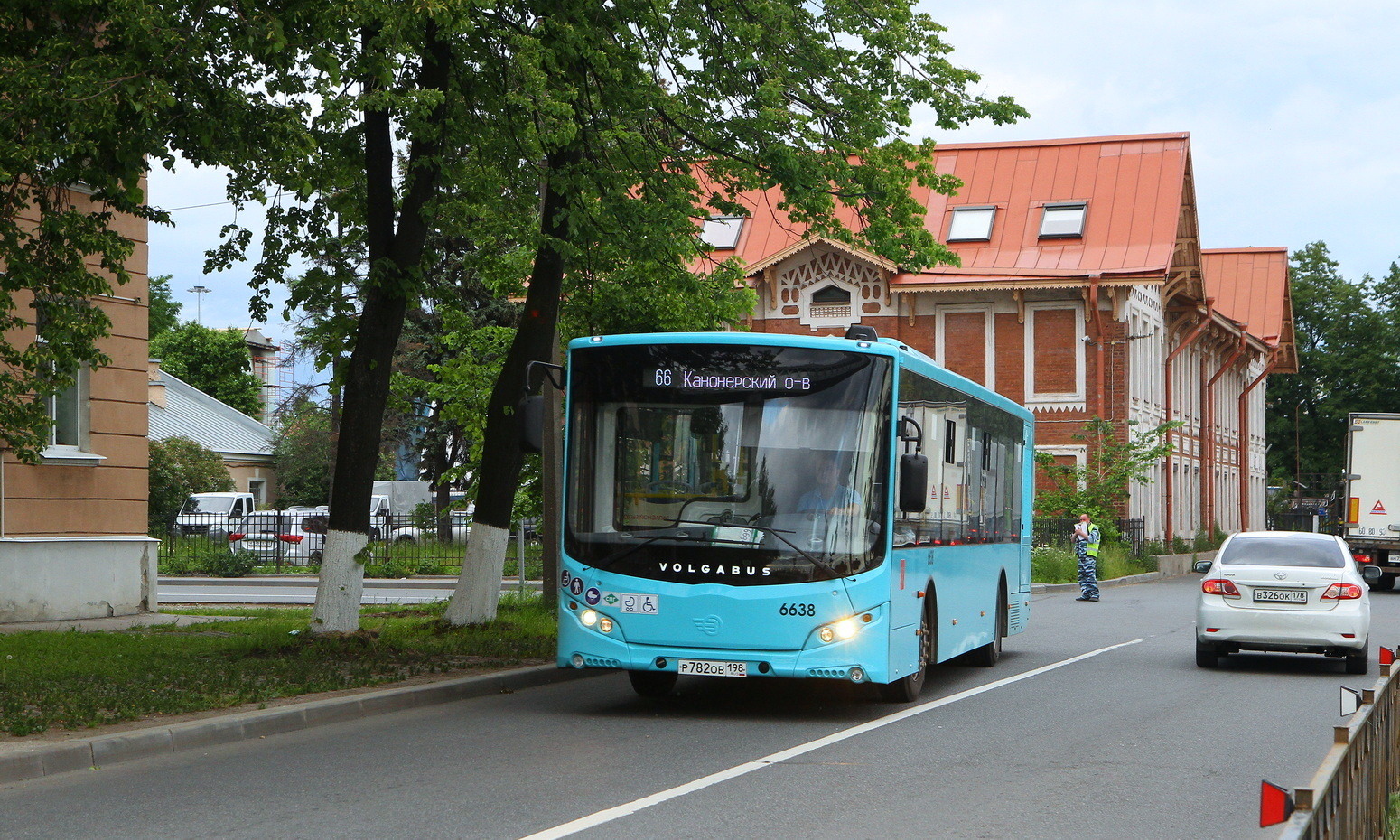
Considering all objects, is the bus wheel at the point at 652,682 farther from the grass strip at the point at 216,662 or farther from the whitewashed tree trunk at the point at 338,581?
the whitewashed tree trunk at the point at 338,581

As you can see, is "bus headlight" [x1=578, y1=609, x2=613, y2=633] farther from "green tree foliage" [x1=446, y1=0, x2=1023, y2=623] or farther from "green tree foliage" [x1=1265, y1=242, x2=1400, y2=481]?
"green tree foliage" [x1=1265, y1=242, x2=1400, y2=481]

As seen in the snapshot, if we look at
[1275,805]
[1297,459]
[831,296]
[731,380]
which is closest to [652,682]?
[731,380]

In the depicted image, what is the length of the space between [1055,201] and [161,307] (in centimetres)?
5691

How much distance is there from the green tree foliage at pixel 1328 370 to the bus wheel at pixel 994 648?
6591 centimetres

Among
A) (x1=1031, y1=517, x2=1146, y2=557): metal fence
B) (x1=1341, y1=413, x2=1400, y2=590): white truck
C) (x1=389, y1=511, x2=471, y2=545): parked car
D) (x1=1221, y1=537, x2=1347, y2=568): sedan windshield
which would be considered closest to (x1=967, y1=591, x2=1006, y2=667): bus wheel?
(x1=1221, y1=537, x2=1347, y2=568): sedan windshield

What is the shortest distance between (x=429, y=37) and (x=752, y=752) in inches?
308

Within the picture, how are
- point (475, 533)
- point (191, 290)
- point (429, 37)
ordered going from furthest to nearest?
point (191, 290), point (475, 533), point (429, 37)

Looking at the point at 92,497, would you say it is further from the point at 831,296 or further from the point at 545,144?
the point at 831,296

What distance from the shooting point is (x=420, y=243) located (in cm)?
1543

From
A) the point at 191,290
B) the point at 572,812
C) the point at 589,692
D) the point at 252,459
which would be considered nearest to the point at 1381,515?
the point at 589,692

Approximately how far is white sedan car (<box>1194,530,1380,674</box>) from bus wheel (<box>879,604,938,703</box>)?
4.06 m

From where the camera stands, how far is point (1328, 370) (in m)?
81.8

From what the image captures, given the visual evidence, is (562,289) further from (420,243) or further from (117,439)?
(117,439)

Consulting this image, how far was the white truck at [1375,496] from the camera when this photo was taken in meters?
35.7
